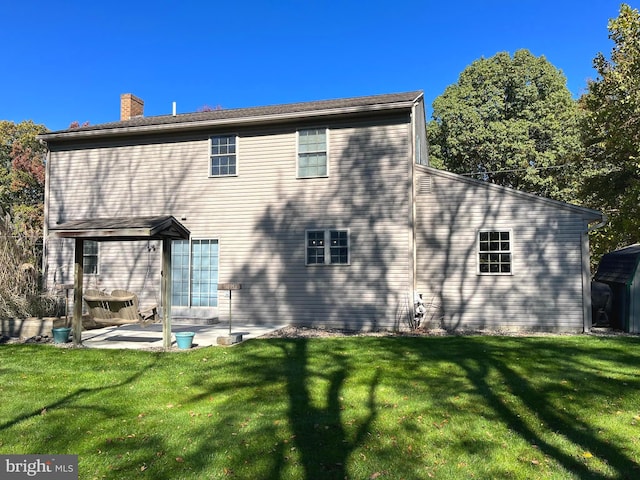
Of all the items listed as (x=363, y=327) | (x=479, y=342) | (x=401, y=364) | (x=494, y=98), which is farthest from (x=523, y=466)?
(x=494, y=98)

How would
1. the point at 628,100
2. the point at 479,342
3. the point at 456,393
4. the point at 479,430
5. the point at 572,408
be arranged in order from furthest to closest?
the point at 628,100
the point at 479,342
the point at 456,393
the point at 572,408
the point at 479,430

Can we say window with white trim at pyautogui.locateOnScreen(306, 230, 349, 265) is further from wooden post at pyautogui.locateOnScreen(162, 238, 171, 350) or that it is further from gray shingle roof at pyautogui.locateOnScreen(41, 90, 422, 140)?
wooden post at pyautogui.locateOnScreen(162, 238, 171, 350)

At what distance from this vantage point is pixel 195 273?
1359 centimetres

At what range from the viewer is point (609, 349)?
886cm

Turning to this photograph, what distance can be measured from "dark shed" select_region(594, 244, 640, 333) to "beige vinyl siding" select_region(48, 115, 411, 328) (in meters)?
5.55

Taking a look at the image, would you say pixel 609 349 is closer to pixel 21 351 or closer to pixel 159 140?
pixel 21 351

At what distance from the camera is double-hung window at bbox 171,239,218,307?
13.4 metres

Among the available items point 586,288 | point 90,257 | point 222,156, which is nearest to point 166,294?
point 222,156

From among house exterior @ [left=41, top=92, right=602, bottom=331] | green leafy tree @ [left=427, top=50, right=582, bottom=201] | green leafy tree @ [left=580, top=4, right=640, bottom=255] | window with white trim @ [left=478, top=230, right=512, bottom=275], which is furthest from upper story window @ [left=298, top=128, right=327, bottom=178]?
green leafy tree @ [left=427, top=50, right=582, bottom=201]

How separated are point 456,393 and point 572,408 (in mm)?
1299

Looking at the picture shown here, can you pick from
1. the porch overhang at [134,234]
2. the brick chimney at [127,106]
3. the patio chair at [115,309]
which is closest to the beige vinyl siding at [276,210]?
the patio chair at [115,309]

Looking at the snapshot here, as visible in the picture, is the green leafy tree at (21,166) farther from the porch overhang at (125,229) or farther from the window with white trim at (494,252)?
the window with white trim at (494,252)

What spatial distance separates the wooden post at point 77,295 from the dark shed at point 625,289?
1273 centimetres

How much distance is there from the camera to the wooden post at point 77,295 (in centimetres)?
919
